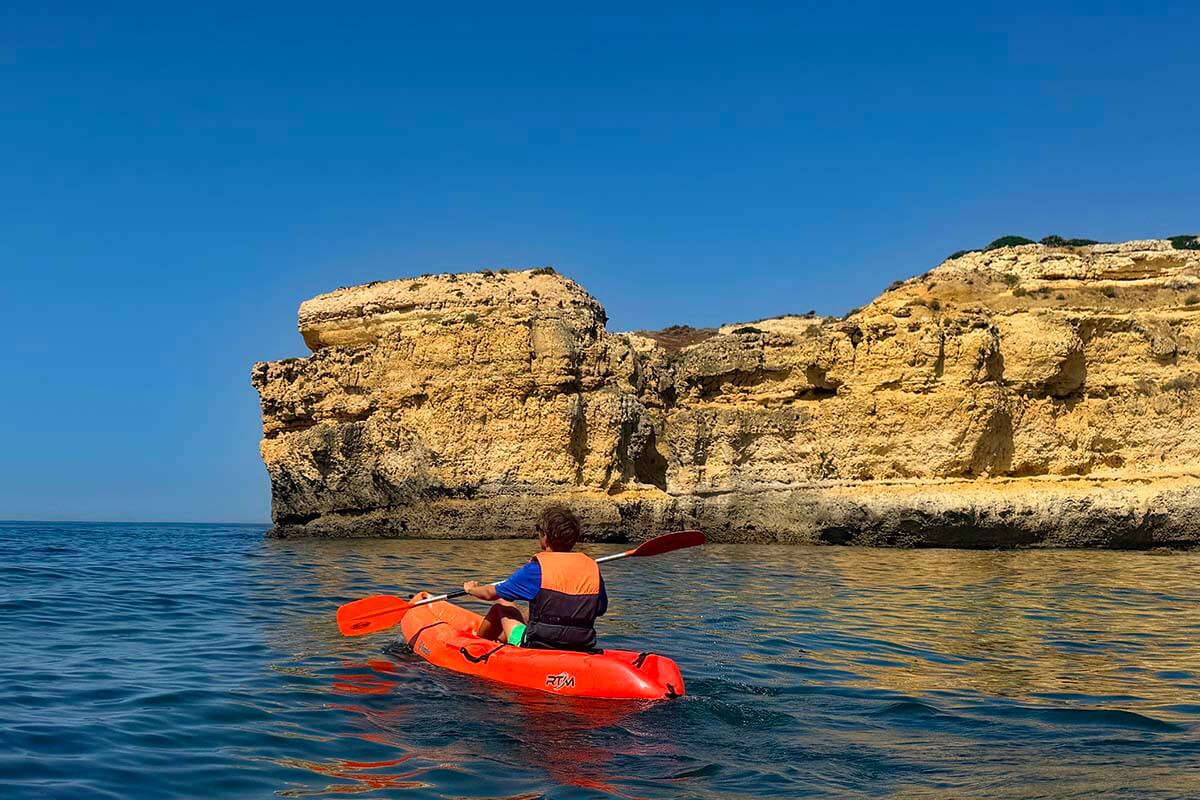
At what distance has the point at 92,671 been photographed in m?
7.82

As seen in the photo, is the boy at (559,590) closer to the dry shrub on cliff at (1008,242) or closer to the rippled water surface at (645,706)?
the rippled water surface at (645,706)

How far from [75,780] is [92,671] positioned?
3.12m

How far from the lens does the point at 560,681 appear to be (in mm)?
7590

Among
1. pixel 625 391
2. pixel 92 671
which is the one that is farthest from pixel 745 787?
pixel 625 391

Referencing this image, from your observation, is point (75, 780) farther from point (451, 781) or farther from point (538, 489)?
point (538, 489)

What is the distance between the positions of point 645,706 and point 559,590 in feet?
4.19

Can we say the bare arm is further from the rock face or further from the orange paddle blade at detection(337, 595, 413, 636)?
the rock face

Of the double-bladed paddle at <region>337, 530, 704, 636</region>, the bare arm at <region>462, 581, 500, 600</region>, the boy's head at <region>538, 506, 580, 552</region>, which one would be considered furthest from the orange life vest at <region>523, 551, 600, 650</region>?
the double-bladed paddle at <region>337, 530, 704, 636</region>

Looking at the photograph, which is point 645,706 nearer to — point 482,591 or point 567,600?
point 567,600

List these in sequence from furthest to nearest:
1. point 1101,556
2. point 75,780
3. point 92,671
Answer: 1. point 1101,556
2. point 92,671
3. point 75,780

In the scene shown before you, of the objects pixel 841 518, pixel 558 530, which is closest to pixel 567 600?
pixel 558 530

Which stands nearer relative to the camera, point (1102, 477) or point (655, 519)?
point (1102, 477)

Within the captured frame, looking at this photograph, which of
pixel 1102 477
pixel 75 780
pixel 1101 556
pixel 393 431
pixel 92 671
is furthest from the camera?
pixel 393 431

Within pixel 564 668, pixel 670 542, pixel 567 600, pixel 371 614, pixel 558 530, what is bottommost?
pixel 564 668
